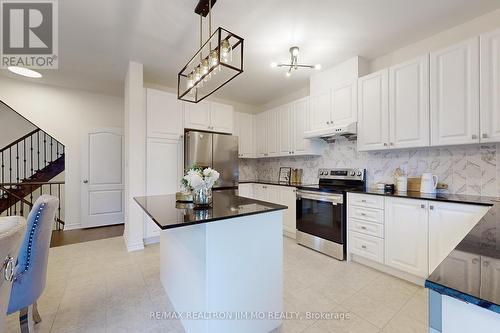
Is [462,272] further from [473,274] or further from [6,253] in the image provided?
[6,253]

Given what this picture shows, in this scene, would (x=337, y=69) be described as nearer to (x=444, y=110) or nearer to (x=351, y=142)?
(x=351, y=142)

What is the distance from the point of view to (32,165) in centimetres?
520

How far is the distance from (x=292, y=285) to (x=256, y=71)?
312 cm

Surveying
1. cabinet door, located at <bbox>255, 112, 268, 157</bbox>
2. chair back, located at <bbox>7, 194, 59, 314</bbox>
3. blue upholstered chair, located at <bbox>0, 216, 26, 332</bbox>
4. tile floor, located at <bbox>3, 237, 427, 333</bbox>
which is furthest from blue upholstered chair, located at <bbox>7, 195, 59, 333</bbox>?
cabinet door, located at <bbox>255, 112, 268, 157</bbox>

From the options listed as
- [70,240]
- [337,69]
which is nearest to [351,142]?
[337,69]

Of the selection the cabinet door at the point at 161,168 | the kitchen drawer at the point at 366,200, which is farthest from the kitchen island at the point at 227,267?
the cabinet door at the point at 161,168

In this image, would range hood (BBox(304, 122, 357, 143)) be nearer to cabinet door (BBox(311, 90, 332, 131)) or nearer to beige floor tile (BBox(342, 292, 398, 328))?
cabinet door (BBox(311, 90, 332, 131))

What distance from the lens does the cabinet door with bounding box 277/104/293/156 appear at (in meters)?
4.11

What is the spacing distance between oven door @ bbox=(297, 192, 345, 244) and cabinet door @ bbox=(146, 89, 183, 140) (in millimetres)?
2350

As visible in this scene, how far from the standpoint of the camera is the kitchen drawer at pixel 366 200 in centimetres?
254

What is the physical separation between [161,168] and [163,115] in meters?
0.87

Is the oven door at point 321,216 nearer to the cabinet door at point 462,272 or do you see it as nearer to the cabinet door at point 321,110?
the cabinet door at point 321,110

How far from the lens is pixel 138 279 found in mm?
2396

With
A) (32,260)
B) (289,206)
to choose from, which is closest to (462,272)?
(32,260)
